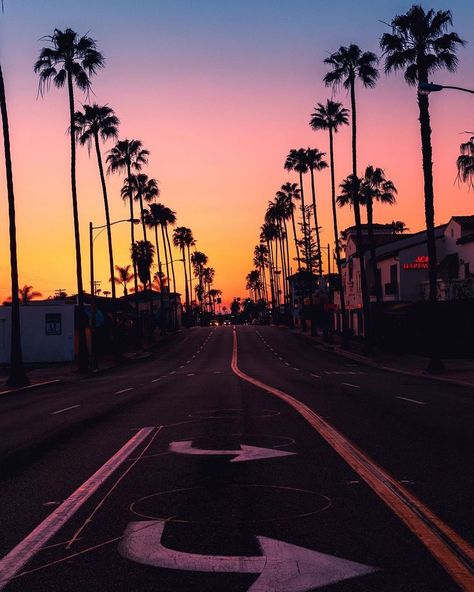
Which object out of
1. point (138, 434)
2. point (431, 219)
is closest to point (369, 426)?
point (138, 434)

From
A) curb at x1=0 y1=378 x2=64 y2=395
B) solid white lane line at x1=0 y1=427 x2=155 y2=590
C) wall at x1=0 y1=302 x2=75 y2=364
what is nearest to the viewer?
solid white lane line at x1=0 y1=427 x2=155 y2=590

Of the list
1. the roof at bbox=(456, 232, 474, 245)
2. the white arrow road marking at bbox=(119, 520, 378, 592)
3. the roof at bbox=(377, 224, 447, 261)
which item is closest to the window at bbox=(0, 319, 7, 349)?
the roof at bbox=(377, 224, 447, 261)

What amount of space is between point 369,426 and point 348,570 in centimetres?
876

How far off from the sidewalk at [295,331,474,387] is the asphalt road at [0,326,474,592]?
51.2 feet

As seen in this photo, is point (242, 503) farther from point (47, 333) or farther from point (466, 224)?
point (47, 333)

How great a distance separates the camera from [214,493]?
8.11 m

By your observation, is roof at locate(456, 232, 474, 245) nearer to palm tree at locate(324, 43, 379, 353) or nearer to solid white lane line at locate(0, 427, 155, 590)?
palm tree at locate(324, 43, 379, 353)

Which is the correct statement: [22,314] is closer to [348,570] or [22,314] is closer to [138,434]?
[138,434]

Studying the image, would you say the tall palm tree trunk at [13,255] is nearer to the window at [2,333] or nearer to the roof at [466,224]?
the window at [2,333]

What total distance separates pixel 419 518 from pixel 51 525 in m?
3.32

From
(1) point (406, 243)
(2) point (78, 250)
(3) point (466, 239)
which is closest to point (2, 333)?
(2) point (78, 250)

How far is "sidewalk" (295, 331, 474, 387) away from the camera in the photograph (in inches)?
1248

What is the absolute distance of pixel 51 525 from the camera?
6.94 m

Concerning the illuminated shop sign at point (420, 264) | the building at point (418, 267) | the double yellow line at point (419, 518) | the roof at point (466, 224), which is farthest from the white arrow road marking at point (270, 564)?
the illuminated shop sign at point (420, 264)
